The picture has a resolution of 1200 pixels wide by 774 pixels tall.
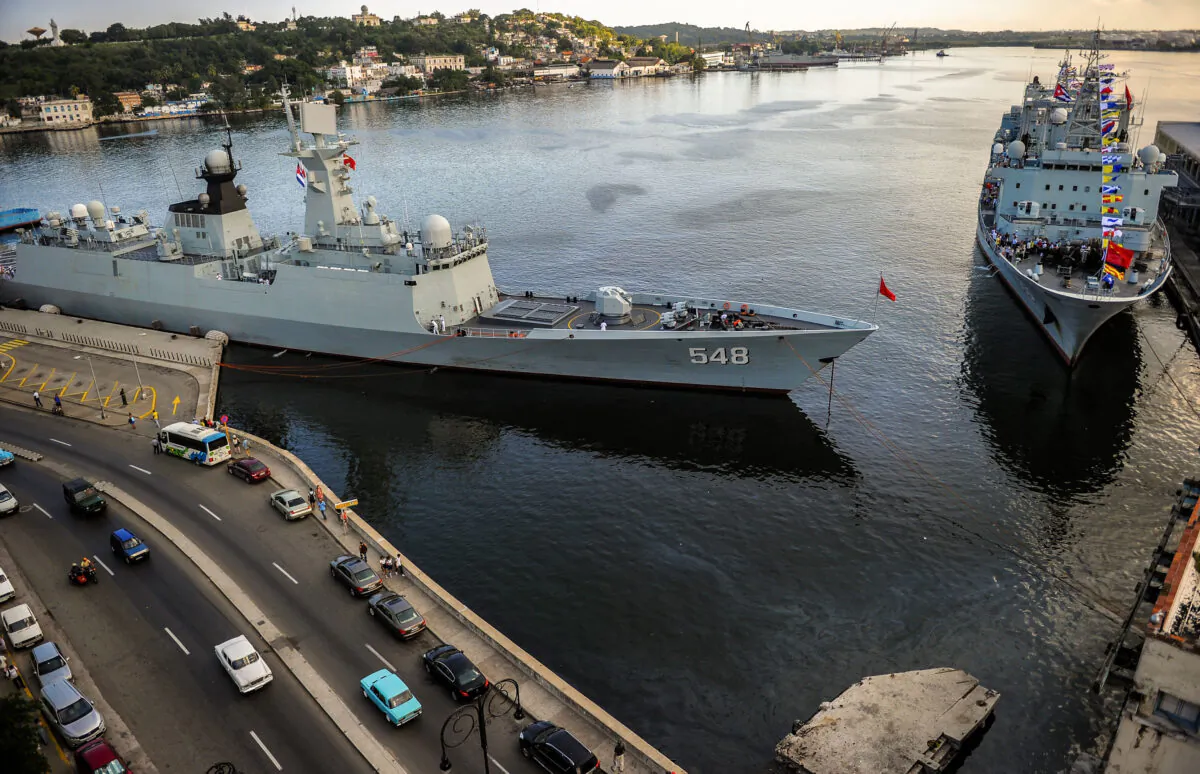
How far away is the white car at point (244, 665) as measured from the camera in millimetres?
16406

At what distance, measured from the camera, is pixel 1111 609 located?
2117cm

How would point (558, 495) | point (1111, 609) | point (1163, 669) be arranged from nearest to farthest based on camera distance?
point (1163, 669) < point (1111, 609) < point (558, 495)

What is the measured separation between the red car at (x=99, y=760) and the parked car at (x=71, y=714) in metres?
0.36

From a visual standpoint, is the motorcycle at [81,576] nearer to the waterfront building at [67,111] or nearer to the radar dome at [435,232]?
the radar dome at [435,232]

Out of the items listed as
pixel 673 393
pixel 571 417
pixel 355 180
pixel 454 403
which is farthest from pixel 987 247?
pixel 355 180

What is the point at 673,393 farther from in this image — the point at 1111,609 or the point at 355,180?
the point at 355,180

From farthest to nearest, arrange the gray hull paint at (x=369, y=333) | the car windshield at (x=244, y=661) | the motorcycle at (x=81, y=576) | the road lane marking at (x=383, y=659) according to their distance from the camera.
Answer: the gray hull paint at (x=369, y=333) → the motorcycle at (x=81, y=576) → the road lane marking at (x=383, y=659) → the car windshield at (x=244, y=661)

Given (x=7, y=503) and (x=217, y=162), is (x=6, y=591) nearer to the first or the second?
(x=7, y=503)

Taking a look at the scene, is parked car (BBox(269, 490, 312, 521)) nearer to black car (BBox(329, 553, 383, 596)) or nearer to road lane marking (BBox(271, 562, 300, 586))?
road lane marking (BBox(271, 562, 300, 586))

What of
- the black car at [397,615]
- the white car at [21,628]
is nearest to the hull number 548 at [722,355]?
the black car at [397,615]

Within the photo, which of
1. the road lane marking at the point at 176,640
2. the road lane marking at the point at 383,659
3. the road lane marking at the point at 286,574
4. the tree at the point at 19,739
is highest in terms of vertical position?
the tree at the point at 19,739

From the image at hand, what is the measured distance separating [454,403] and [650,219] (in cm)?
3584

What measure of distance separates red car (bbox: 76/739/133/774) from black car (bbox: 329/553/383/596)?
20.2ft

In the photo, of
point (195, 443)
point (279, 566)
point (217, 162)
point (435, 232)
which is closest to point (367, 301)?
point (435, 232)
